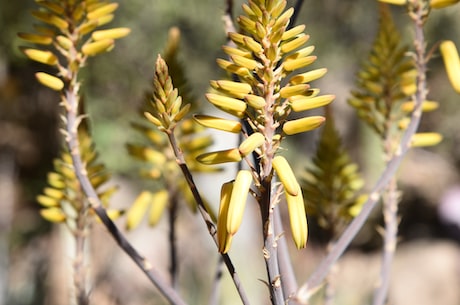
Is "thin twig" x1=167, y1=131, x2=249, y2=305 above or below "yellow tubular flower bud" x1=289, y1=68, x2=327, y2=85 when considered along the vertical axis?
below

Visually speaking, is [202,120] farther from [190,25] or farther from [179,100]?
[190,25]

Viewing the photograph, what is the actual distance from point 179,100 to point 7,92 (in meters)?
2.29

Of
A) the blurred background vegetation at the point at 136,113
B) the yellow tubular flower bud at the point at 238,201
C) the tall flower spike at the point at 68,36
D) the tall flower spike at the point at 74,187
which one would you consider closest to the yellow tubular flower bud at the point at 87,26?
the tall flower spike at the point at 68,36

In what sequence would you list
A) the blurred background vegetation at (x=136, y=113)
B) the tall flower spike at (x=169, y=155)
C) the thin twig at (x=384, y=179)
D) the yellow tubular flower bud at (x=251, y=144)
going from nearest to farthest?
1. the yellow tubular flower bud at (x=251, y=144)
2. the thin twig at (x=384, y=179)
3. the tall flower spike at (x=169, y=155)
4. the blurred background vegetation at (x=136, y=113)

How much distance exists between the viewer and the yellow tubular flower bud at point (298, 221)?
473 mm

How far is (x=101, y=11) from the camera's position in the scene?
0.65 m

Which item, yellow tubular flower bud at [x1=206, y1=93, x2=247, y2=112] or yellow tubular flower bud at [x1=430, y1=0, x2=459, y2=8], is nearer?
yellow tubular flower bud at [x1=206, y1=93, x2=247, y2=112]

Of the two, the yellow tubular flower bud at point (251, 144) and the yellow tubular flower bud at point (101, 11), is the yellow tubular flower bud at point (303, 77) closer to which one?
the yellow tubular flower bud at point (251, 144)

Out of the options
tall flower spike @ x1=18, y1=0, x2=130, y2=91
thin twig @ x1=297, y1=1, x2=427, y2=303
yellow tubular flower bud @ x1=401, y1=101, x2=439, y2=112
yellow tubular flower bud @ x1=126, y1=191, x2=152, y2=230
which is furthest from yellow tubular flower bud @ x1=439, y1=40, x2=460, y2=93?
yellow tubular flower bud @ x1=126, y1=191, x2=152, y2=230

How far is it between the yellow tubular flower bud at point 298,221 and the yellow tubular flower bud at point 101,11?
310mm

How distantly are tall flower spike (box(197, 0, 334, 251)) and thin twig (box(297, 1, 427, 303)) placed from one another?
0.35ft

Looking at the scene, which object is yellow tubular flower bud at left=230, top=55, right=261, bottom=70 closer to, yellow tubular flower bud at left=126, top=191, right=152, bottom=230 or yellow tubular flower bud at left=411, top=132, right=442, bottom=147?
yellow tubular flower bud at left=411, top=132, right=442, bottom=147

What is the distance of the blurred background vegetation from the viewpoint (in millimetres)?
3953

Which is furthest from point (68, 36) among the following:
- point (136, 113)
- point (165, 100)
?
point (136, 113)
